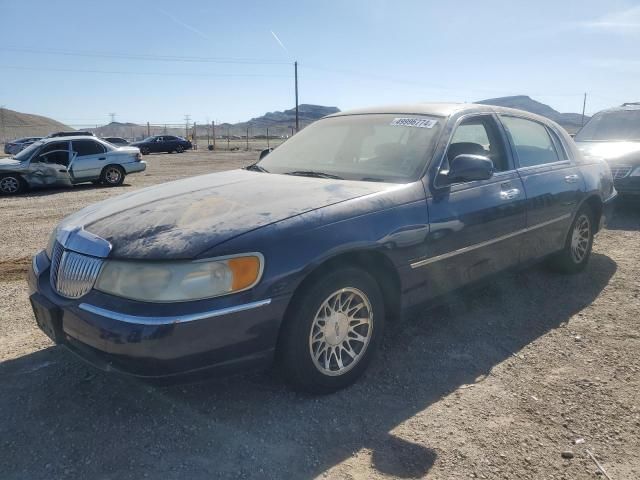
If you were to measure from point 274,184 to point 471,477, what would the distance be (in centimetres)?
204

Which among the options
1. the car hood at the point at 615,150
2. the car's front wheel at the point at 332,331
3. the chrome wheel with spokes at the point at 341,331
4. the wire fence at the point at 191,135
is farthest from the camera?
the wire fence at the point at 191,135

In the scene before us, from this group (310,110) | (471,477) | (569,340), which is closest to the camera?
(471,477)

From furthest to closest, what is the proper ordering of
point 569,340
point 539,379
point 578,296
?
point 578,296 < point 569,340 < point 539,379

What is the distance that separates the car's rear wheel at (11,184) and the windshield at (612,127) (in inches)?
479

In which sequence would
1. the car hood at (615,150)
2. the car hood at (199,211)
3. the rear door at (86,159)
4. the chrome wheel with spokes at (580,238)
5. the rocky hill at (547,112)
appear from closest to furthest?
the car hood at (199,211) → the chrome wheel with spokes at (580,238) → the car hood at (615,150) → the rear door at (86,159) → the rocky hill at (547,112)

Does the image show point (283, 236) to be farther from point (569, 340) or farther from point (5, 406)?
point (569, 340)

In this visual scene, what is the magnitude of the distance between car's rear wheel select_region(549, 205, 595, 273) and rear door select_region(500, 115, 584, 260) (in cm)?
16

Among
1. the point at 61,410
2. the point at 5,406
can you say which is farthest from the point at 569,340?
the point at 5,406

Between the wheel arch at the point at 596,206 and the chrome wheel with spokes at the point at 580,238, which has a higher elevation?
the wheel arch at the point at 596,206

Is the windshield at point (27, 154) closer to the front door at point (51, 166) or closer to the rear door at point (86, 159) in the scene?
the front door at point (51, 166)

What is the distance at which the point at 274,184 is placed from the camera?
11.0 feet

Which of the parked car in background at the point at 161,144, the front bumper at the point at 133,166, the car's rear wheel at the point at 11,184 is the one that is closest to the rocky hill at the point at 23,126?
the parked car in background at the point at 161,144

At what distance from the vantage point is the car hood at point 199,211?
96.9 inches

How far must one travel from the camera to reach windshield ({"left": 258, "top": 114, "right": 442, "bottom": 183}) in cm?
341
